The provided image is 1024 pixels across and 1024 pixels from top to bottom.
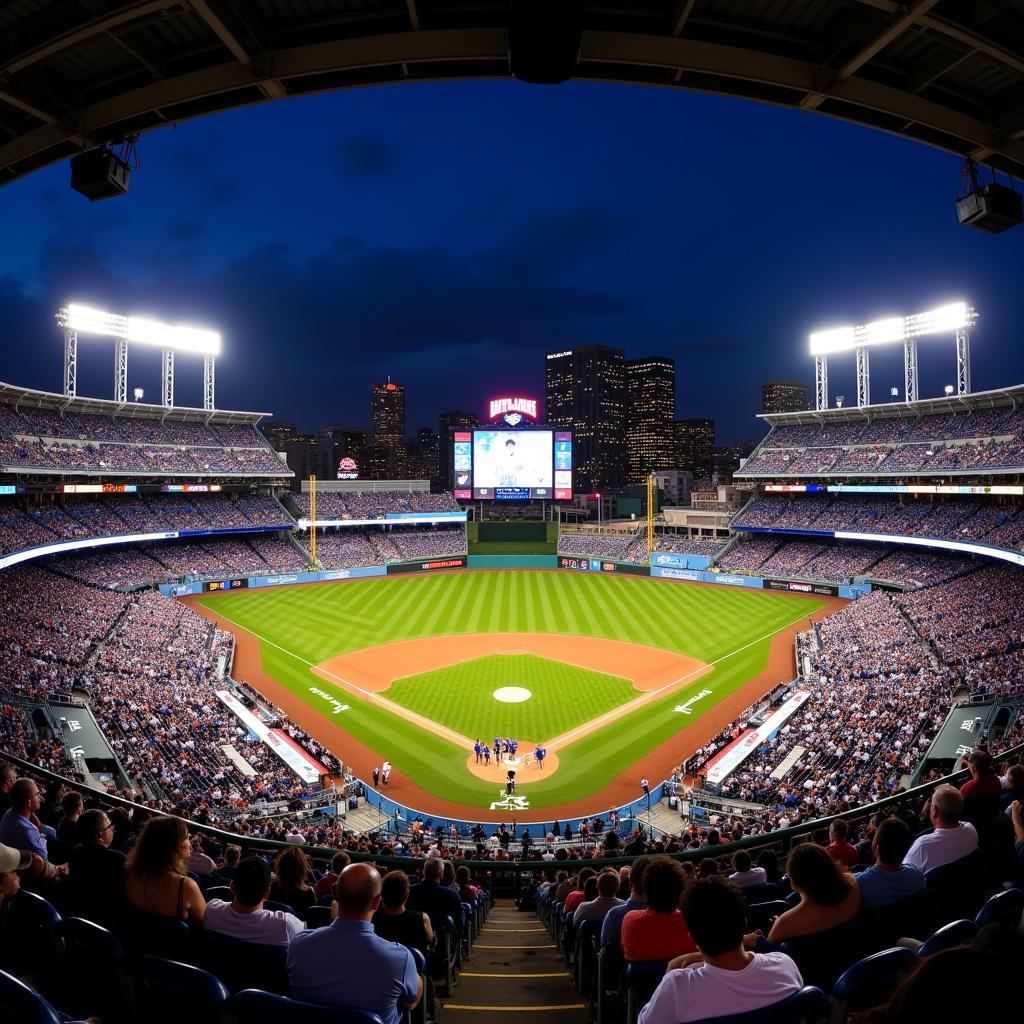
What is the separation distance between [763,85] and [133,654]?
103 feet

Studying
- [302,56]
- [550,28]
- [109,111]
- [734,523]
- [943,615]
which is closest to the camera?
[550,28]

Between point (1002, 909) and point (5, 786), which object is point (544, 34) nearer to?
point (1002, 909)

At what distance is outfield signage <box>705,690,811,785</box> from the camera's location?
21.3 metres

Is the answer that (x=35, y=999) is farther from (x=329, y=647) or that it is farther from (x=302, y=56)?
(x=329, y=647)

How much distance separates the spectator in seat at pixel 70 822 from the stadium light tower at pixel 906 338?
55.9 metres

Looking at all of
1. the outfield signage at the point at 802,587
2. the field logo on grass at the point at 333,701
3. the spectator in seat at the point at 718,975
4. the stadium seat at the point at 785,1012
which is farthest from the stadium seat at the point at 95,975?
the outfield signage at the point at 802,587

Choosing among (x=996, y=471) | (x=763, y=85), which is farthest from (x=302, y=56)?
(x=996, y=471)

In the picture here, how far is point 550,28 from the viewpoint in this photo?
5.16m

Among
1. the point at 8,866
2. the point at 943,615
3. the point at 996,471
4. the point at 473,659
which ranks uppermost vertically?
the point at 996,471

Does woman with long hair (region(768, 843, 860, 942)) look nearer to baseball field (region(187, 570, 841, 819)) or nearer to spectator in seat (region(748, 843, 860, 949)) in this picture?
spectator in seat (region(748, 843, 860, 949))

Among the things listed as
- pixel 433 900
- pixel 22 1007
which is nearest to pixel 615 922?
pixel 433 900

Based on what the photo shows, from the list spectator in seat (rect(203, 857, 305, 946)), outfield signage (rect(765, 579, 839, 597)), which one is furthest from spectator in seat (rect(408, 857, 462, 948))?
outfield signage (rect(765, 579, 839, 597))

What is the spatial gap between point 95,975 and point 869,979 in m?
4.28

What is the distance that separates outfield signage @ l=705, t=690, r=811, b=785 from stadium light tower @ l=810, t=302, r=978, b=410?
34.6m
